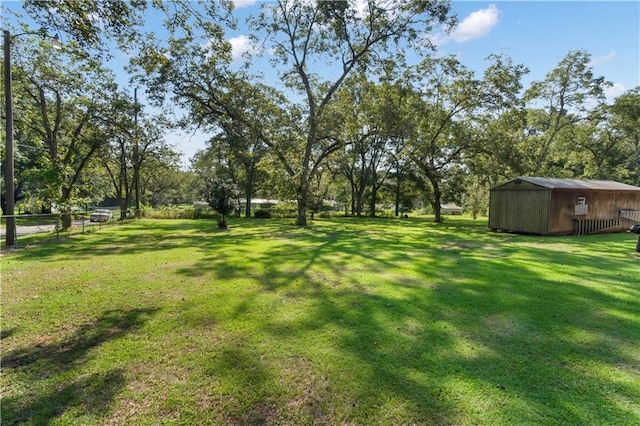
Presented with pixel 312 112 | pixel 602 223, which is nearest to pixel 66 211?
pixel 312 112

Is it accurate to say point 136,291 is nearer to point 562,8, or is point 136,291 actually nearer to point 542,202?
point 562,8

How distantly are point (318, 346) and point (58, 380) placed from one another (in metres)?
2.27

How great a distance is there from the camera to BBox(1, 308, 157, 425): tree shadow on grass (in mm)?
2371

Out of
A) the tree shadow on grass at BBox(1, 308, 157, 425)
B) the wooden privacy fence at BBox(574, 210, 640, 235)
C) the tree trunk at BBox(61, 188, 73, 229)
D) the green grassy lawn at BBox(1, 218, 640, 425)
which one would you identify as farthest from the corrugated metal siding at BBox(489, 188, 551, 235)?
the tree trunk at BBox(61, 188, 73, 229)

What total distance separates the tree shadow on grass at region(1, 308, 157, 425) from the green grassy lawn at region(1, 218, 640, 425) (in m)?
0.01

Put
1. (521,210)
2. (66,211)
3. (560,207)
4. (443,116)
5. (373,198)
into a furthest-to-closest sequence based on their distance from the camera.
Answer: (373,198)
(443,116)
(521,210)
(560,207)
(66,211)

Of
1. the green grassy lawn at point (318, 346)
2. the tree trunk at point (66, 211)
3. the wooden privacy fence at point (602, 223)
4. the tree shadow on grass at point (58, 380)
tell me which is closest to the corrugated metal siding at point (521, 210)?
the wooden privacy fence at point (602, 223)

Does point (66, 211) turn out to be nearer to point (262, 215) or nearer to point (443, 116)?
point (262, 215)

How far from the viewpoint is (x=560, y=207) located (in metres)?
14.3

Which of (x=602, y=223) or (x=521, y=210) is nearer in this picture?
(x=521, y=210)

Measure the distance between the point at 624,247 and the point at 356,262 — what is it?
372 inches

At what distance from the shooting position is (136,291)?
5.16 m

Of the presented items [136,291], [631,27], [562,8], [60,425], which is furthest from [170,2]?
[631,27]

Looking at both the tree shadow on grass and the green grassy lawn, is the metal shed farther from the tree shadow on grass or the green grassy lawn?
the tree shadow on grass
